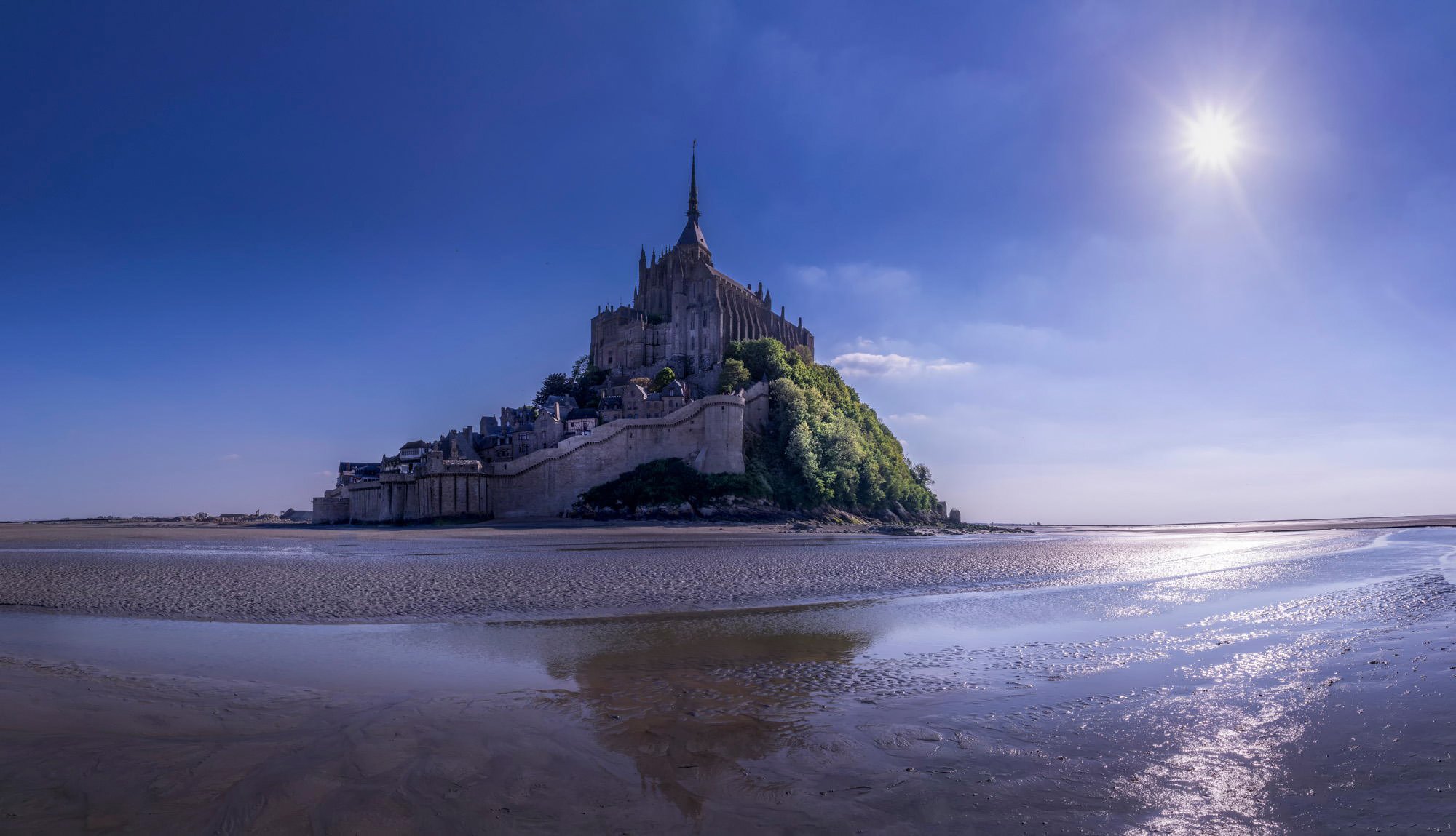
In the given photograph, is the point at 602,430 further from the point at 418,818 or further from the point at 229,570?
the point at 418,818

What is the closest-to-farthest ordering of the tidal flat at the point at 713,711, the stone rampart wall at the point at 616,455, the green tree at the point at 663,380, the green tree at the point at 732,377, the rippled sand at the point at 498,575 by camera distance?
the tidal flat at the point at 713,711 → the rippled sand at the point at 498,575 → the stone rampart wall at the point at 616,455 → the green tree at the point at 732,377 → the green tree at the point at 663,380

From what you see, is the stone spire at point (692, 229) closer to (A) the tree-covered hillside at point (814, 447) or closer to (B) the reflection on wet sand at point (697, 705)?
(A) the tree-covered hillside at point (814, 447)

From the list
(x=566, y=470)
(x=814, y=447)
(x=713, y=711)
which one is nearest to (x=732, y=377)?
(x=814, y=447)

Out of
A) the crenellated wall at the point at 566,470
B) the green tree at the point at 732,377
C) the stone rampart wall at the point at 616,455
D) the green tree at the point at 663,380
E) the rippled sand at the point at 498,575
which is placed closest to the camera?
the rippled sand at the point at 498,575

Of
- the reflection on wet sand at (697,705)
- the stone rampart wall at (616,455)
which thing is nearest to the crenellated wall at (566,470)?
the stone rampart wall at (616,455)

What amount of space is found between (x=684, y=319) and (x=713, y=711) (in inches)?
3008

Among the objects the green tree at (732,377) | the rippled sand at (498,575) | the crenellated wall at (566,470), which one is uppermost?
the green tree at (732,377)

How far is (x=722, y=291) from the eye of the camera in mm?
83000

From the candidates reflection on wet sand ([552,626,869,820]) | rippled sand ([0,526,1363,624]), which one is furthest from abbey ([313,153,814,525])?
reflection on wet sand ([552,626,869,820])

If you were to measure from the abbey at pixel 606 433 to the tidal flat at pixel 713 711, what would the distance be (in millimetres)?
41953

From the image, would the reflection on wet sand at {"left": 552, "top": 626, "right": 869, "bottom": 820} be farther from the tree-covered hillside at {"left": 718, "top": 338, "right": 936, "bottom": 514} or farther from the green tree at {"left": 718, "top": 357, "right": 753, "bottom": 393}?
the green tree at {"left": 718, "top": 357, "right": 753, "bottom": 393}

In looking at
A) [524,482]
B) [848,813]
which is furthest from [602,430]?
[848,813]

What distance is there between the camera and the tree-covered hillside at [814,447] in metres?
62.9

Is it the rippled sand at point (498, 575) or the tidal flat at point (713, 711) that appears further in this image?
the rippled sand at point (498, 575)
